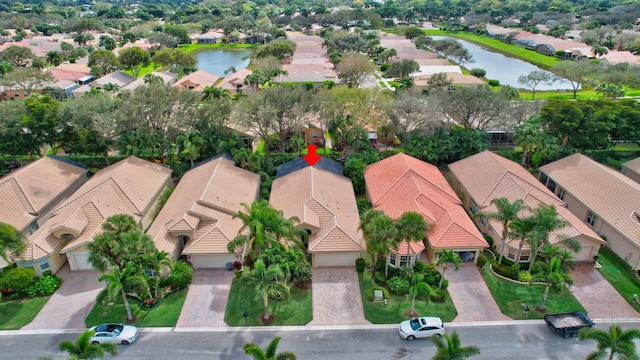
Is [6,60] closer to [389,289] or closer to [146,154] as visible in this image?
[146,154]

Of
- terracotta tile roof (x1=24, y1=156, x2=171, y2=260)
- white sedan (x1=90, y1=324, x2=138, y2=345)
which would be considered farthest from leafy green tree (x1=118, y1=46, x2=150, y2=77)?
white sedan (x1=90, y1=324, x2=138, y2=345)

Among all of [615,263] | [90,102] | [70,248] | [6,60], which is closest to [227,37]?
[6,60]

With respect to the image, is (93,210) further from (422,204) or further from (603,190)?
(603,190)

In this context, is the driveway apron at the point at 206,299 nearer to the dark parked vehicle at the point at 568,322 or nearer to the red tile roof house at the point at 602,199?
the dark parked vehicle at the point at 568,322

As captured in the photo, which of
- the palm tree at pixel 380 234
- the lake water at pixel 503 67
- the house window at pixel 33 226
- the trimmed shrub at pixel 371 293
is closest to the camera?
the palm tree at pixel 380 234

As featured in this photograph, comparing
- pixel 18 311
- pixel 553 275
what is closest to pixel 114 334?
pixel 18 311

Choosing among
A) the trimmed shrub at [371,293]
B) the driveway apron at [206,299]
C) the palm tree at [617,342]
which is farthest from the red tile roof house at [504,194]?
the driveway apron at [206,299]
